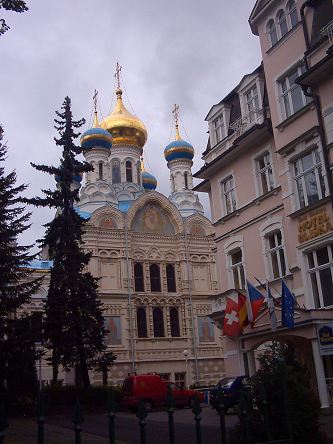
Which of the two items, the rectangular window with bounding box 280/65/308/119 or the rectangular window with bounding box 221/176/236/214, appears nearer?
the rectangular window with bounding box 280/65/308/119

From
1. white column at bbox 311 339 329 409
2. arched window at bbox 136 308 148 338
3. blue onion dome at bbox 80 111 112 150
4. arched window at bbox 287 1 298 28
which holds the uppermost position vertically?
blue onion dome at bbox 80 111 112 150

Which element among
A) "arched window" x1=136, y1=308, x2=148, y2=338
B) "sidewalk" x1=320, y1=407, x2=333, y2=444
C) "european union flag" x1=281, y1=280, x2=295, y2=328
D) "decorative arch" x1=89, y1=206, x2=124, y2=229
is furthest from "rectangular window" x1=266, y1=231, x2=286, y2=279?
"decorative arch" x1=89, y1=206, x2=124, y2=229

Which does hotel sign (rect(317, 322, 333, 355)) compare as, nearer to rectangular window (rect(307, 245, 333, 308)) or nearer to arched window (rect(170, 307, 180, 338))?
rectangular window (rect(307, 245, 333, 308))

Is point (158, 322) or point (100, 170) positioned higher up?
point (100, 170)

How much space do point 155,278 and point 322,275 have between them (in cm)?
2863

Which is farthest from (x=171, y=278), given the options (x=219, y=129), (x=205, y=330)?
(x=219, y=129)

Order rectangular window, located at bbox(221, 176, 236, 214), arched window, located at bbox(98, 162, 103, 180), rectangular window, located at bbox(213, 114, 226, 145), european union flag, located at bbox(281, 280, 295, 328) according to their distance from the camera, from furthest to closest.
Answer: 1. arched window, located at bbox(98, 162, 103, 180)
2. rectangular window, located at bbox(213, 114, 226, 145)
3. rectangular window, located at bbox(221, 176, 236, 214)
4. european union flag, located at bbox(281, 280, 295, 328)

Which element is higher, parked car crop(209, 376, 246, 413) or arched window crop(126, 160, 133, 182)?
arched window crop(126, 160, 133, 182)

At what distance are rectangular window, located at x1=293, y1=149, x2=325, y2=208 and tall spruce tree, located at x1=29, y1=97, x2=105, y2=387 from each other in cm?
1301

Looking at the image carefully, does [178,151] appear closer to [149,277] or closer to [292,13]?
[149,277]

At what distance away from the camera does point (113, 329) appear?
42.5 meters

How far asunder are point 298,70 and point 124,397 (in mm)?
15765

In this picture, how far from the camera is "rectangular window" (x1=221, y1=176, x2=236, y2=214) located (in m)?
23.8

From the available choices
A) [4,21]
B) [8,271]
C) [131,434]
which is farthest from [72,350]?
[4,21]
